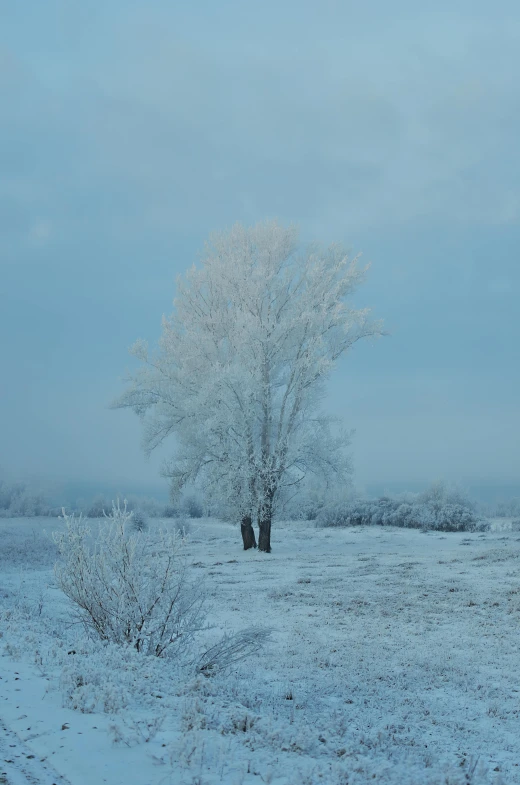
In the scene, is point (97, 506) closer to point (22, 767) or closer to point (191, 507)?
point (191, 507)

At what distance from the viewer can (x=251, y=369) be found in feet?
63.5

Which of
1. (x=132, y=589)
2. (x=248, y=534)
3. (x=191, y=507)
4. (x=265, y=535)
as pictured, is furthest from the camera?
(x=191, y=507)

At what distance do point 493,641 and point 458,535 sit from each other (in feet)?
49.3

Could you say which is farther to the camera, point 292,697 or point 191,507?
point 191,507

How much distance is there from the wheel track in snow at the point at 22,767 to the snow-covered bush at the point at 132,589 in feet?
7.44

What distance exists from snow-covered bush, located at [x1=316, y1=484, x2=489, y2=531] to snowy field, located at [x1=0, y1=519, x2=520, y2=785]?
1386 cm

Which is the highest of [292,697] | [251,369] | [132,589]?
[251,369]

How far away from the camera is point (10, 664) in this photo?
4.99m

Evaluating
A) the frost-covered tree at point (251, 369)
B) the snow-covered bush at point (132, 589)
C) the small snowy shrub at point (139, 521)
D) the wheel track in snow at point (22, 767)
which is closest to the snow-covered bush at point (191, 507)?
the small snowy shrub at point (139, 521)

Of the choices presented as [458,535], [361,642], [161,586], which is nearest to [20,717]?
[161,586]

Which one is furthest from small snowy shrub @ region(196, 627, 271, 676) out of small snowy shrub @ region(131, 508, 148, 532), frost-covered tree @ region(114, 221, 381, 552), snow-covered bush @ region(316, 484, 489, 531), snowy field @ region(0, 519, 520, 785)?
snow-covered bush @ region(316, 484, 489, 531)

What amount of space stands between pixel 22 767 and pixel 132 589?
2682 mm

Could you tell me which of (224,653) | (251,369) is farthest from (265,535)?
(224,653)

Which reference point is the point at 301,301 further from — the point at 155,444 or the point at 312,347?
the point at 155,444
